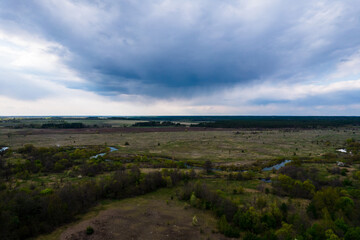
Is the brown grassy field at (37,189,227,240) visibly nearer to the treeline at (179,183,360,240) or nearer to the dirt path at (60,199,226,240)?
the dirt path at (60,199,226,240)

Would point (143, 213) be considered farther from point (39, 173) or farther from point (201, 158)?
point (201, 158)

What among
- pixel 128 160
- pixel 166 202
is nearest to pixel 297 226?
pixel 166 202

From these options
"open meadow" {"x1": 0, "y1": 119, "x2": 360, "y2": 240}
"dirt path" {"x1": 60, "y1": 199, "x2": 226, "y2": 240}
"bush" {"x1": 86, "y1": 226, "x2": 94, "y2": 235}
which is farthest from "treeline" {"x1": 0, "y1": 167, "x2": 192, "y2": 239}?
"bush" {"x1": 86, "y1": 226, "x2": 94, "y2": 235}

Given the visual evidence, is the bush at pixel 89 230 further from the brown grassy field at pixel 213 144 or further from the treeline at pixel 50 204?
the brown grassy field at pixel 213 144

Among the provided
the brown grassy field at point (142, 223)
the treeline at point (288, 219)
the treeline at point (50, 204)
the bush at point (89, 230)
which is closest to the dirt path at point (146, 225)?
the brown grassy field at point (142, 223)

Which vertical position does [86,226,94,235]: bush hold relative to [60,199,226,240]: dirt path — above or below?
above

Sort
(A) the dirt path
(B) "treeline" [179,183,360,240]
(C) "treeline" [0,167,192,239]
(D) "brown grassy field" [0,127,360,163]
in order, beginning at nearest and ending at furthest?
(B) "treeline" [179,183,360,240]
(C) "treeline" [0,167,192,239]
(A) the dirt path
(D) "brown grassy field" [0,127,360,163]
